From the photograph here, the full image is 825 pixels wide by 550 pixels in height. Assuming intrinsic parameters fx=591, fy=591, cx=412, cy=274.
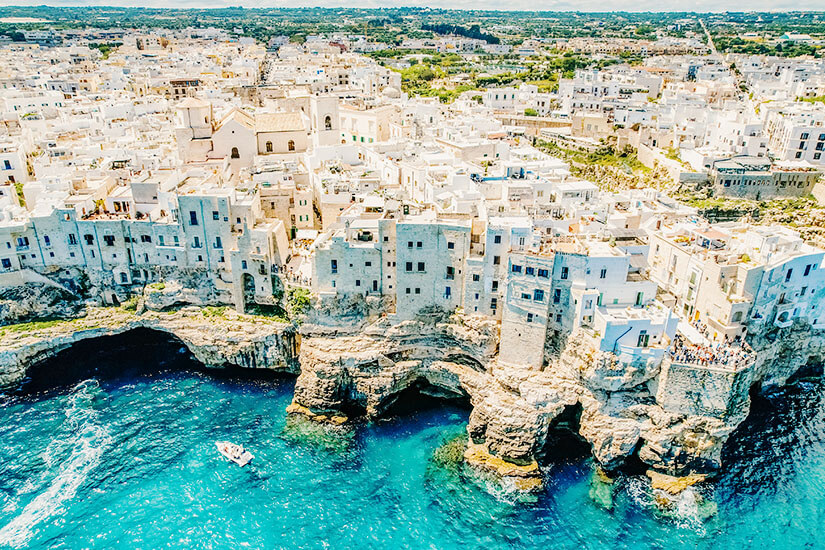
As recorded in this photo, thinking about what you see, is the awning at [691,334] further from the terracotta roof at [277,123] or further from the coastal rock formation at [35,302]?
the coastal rock formation at [35,302]

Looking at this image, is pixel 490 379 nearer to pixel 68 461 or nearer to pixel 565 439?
pixel 565 439

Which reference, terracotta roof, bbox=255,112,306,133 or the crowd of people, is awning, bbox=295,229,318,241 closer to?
terracotta roof, bbox=255,112,306,133

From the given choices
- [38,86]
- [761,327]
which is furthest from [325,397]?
[38,86]

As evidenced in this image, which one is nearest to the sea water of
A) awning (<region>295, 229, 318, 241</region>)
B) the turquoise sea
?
the turquoise sea

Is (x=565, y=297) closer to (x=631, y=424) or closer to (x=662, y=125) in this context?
(x=631, y=424)

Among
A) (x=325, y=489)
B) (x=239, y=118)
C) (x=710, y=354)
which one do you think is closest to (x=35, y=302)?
(x=239, y=118)

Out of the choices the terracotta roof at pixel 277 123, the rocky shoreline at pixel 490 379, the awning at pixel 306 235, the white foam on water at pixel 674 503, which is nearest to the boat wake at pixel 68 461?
the rocky shoreline at pixel 490 379

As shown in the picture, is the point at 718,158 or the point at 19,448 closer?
the point at 19,448

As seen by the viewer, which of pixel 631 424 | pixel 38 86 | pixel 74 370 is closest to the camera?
pixel 631 424
